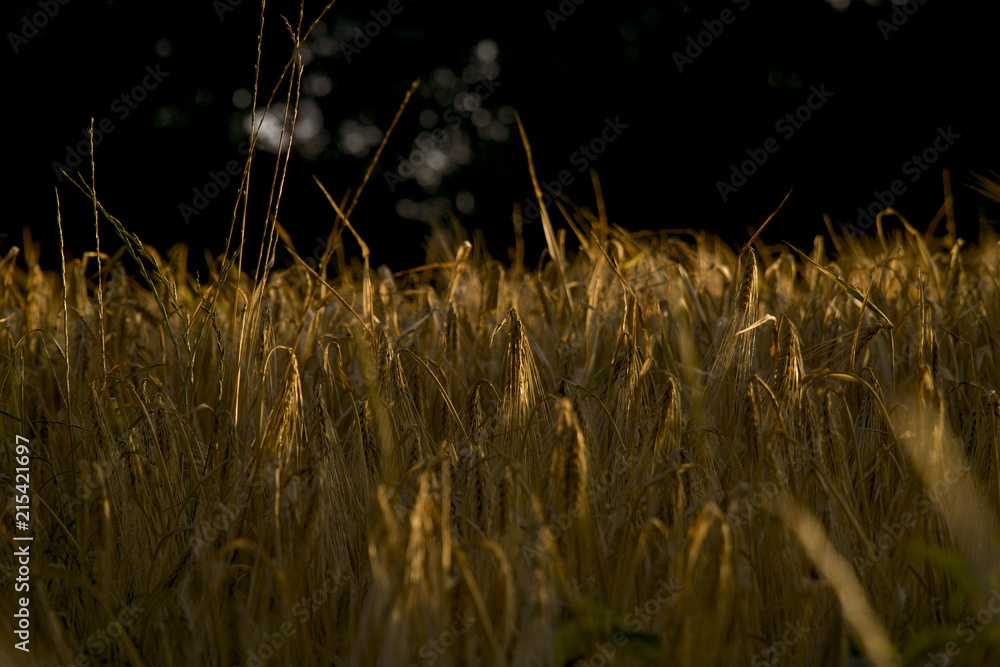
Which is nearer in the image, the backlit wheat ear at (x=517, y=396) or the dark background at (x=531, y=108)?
the backlit wheat ear at (x=517, y=396)

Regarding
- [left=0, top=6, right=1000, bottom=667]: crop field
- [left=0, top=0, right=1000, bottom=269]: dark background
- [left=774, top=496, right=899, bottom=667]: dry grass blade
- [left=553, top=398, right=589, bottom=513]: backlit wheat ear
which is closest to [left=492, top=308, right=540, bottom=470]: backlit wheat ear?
[left=0, top=6, right=1000, bottom=667]: crop field

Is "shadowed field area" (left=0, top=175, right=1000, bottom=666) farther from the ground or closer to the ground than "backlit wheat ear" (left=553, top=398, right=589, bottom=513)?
closer to the ground

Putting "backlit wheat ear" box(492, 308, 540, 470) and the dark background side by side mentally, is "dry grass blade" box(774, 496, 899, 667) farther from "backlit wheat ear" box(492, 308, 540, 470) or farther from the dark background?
the dark background

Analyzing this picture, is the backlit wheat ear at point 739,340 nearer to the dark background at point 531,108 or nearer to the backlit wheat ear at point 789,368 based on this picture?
the backlit wheat ear at point 789,368

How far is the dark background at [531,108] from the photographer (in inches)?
250

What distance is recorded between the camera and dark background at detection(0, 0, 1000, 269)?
636cm

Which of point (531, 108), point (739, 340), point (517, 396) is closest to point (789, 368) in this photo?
point (739, 340)

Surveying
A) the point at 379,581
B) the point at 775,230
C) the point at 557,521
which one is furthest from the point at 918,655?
the point at 775,230

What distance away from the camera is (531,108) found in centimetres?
746

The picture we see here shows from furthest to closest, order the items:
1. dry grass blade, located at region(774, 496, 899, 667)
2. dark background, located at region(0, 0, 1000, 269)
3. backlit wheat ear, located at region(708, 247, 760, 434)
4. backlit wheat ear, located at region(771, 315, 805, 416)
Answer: dark background, located at region(0, 0, 1000, 269)
backlit wheat ear, located at region(708, 247, 760, 434)
backlit wheat ear, located at region(771, 315, 805, 416)
dry grass blade, located at region(774, 496, 899, 667)

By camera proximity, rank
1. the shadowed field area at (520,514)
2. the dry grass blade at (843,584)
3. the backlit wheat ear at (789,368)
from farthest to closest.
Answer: the backlit wheat ear at (789,368), the shadowed field area at (520,514), the dry grass blade at (843,584)

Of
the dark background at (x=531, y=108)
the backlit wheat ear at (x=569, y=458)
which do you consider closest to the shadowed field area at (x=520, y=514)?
the backlit wheat ear at (x=569, y=458)

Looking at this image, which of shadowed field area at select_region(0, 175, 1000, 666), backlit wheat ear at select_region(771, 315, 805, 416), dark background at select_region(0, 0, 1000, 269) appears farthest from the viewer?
dark background at select_region(0, 0, 1000, 269)

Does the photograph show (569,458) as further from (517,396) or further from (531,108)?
(531,108)
